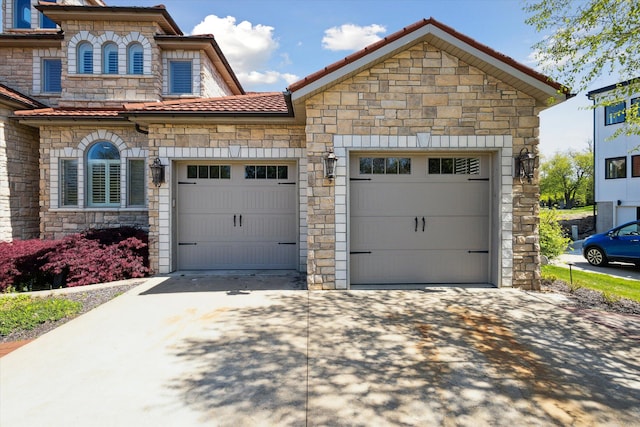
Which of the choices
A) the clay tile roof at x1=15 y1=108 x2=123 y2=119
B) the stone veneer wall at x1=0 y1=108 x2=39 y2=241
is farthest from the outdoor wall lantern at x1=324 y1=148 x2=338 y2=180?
the stone veneer wall at x1=0 y1=108 x2=39 y2=241

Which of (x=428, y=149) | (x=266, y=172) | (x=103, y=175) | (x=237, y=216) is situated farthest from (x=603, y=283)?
(x=103, y=175)

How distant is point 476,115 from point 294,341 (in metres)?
5.16

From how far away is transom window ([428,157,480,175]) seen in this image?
663cm

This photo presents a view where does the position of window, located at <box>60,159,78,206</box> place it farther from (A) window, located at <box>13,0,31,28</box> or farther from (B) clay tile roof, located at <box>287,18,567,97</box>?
(A) window, located at <box>13,0,31,28</box>

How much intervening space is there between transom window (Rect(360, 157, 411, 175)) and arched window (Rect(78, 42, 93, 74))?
9.67 metres

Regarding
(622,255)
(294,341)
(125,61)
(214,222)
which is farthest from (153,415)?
(622,255)

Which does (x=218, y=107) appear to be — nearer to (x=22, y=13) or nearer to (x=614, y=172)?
(x=22, y=13)

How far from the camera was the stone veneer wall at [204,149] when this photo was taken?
7402mm

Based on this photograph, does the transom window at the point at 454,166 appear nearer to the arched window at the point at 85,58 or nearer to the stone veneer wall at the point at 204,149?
the stone veneer wall at the point at 204,149

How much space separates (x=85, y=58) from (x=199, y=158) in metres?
6.66

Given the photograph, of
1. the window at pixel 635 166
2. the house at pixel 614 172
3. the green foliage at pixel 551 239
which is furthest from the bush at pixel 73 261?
the window at pixel 635 166

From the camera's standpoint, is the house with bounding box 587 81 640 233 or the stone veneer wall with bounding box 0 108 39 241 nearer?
the stone veneer wall with bounding box 0 108 39 241

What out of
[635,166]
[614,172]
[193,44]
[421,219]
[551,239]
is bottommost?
[551,239]

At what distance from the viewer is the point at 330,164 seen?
610 centimetres
